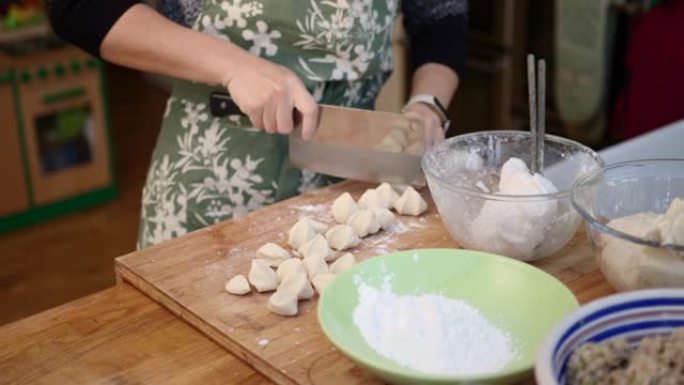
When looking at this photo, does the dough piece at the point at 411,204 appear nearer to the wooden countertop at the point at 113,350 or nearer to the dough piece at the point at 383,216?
the dough piece at the point at 383,216

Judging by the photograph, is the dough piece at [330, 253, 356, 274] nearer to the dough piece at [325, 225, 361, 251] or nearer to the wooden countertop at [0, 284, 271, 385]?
the dough piece at [325, 225, 361, 251]

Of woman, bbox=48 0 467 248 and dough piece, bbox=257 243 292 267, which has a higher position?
woman, bbox=48 0 467 248

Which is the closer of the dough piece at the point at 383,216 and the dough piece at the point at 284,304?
the dough piece at the point at 284,304

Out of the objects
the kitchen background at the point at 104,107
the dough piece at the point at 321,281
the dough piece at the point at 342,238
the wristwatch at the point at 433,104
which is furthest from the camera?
the kitchen background at the point at 104,107

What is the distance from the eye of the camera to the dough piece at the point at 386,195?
4.29ft

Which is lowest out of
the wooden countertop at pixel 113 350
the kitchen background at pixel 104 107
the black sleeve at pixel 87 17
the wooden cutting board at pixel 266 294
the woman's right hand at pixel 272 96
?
the kitchen background at pixel 104 107

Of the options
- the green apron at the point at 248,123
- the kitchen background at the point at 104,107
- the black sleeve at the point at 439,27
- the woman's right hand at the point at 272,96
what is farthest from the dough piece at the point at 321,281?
the kitchen background at the point at 104,107

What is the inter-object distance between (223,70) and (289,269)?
33 centimetres

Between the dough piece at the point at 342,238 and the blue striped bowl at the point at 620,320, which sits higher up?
the blue striped bowl at the point at 620,320

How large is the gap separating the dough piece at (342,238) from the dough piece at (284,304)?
0.15 meters

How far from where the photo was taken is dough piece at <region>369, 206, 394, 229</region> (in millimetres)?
1251

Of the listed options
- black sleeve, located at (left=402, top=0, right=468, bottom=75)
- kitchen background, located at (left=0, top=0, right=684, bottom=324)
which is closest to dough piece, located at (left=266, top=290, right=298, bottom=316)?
black sleeve, located at (left=402, top=0, right=468, bottom=75)

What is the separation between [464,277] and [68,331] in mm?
439

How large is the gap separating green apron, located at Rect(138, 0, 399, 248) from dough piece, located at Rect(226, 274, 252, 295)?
1.26 ft
